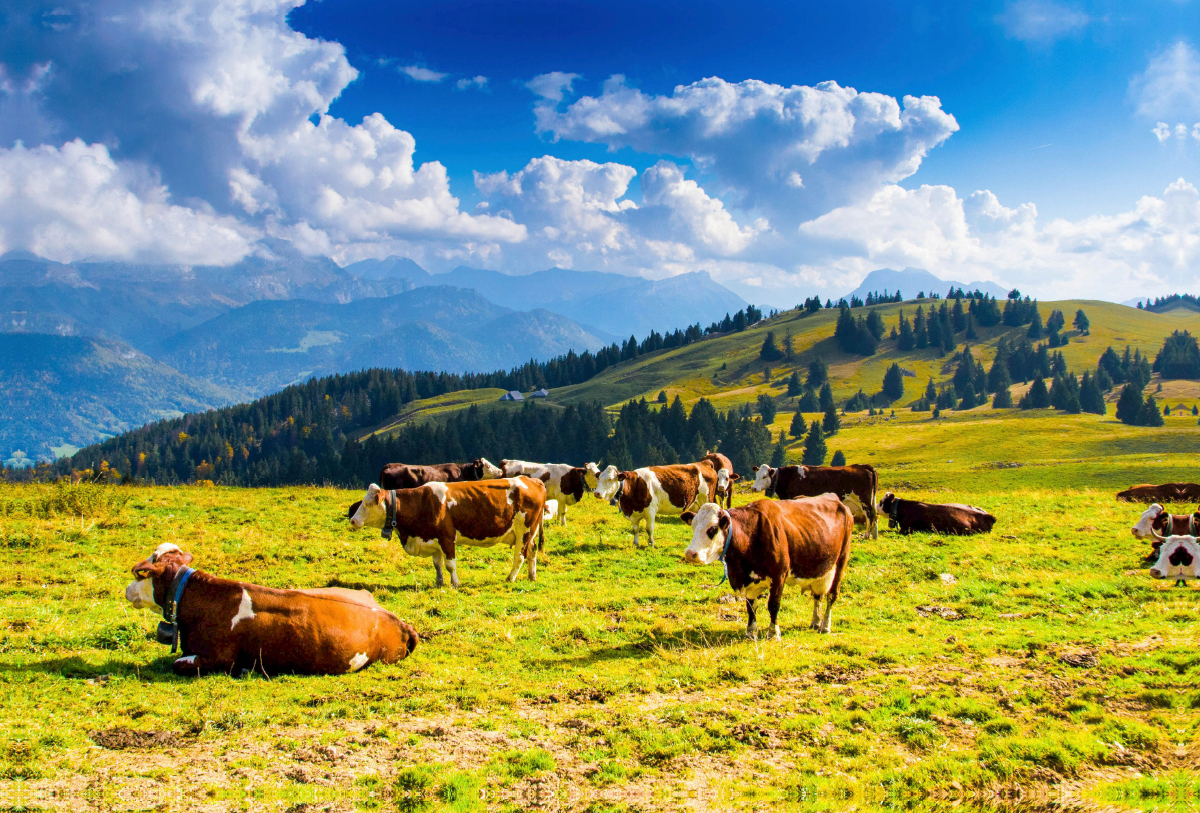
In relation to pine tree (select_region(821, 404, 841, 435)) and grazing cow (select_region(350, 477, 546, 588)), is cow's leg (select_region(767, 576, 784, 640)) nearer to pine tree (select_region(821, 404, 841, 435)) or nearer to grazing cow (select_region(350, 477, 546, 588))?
grazing cow (select_region(350, 477, 546, 588))

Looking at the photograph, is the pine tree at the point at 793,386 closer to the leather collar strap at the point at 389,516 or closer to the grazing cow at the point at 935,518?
the grazing cow at the point at 935,518

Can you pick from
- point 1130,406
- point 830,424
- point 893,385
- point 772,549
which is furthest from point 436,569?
point 893,385

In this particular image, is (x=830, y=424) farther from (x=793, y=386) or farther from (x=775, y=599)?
(x=775, y=599)

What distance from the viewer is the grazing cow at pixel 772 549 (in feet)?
39.5

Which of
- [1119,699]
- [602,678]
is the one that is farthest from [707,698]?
[1119,699]

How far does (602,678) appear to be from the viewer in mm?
10617

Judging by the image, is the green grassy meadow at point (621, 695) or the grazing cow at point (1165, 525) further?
the grazing cow at point (1165, 525)

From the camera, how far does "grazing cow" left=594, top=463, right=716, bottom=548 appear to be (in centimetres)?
2242

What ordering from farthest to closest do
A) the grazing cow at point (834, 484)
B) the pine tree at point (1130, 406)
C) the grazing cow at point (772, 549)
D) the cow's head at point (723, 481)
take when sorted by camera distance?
1. the pine tree at point (1130, 406)
2. the cow's head at point (723, 481)
3. the grazing cow at point (834, 484)
4. the grazing cow at point (772, 549)

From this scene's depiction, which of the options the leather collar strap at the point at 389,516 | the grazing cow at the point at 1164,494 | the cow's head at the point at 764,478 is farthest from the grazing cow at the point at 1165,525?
the leather collar strap at the point at 389,516

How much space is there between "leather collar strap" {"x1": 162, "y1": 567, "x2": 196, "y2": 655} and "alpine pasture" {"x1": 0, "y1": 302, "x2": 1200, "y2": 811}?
23.9 inches

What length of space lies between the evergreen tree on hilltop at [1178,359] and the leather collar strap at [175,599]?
738 ft

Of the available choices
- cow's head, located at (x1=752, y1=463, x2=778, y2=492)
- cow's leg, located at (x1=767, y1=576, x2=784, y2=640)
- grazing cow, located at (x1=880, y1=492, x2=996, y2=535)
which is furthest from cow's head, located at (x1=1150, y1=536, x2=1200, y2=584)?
cow's head, located at (x1=752, y1=463, x2=778, y2=492)

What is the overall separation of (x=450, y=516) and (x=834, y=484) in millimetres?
14995
